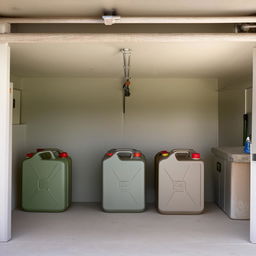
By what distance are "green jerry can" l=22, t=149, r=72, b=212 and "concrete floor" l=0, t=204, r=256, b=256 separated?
15 cm

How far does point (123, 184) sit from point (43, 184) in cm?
114

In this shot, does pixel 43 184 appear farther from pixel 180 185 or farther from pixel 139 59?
pixel 139 59

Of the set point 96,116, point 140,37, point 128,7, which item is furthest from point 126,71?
point 128,7

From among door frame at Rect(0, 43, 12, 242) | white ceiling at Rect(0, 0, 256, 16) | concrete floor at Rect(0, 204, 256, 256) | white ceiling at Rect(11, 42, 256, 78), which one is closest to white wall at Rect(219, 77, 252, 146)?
white ceiling at Rect(11, 42, 256, 78)

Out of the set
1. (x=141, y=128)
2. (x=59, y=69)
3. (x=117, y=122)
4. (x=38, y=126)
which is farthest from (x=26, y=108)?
(x=141, y=128)

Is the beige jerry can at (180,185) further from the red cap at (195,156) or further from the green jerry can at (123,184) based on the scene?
the green jerry can at (123,184)

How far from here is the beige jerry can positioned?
487 cm

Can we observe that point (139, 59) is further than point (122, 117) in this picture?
No

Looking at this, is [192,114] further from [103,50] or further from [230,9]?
[230,9]

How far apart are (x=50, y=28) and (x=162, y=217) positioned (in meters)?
2.83

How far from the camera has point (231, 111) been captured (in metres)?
5.70

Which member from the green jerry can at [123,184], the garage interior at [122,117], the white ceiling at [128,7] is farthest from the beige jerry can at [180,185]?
the white ceiling at [128,7]

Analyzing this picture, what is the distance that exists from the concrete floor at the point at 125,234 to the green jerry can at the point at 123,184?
0.51ft

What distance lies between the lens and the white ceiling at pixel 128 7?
9.37 feet
